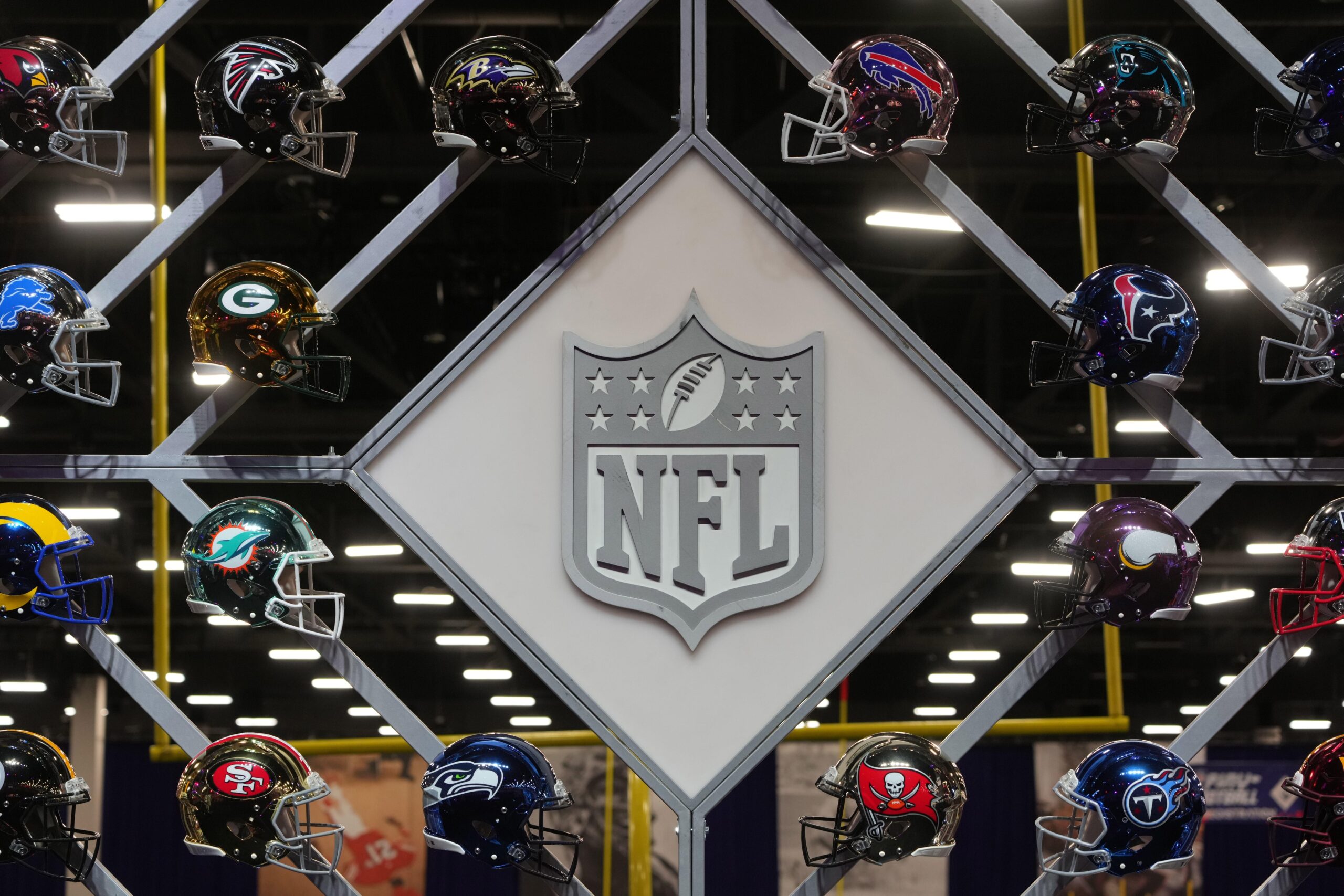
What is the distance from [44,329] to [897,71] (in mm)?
2056

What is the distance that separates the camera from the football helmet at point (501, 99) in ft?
10.4

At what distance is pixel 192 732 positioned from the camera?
321cm

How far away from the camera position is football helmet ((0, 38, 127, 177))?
320 centimetres

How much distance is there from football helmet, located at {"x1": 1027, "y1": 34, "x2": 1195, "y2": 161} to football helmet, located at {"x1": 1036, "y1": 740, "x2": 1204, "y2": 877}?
139 cm

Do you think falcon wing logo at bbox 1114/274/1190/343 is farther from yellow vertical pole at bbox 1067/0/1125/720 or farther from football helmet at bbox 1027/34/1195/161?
yellow vertical pole at bbox 1067/0/1125/720

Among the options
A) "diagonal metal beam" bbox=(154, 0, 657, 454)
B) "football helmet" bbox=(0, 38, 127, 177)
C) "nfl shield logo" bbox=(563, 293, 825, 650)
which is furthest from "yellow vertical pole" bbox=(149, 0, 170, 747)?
"nfl shield logo" bbox=(563, 293, 825, 650)

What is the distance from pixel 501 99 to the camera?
3182 millimetres

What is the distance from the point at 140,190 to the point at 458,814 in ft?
20.2

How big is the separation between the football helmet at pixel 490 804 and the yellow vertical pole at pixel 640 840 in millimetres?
3376

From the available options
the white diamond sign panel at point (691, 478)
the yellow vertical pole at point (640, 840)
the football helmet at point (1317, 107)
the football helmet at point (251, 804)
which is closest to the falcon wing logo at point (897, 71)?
the white diamond sign panel at point (691, 478)

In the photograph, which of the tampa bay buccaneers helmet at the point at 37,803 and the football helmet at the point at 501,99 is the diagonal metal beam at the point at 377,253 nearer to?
the football helmet at the point at 501,99

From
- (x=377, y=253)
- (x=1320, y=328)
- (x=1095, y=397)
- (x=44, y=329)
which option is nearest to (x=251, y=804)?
(x=44, y=329)

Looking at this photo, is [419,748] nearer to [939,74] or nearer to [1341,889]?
[939,74]

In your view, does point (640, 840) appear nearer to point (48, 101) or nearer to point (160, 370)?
point (160, 370)
